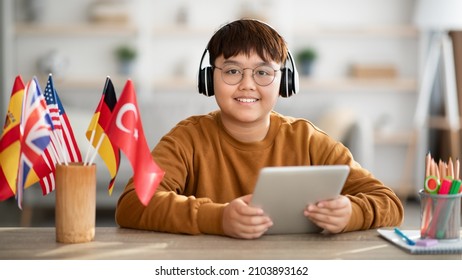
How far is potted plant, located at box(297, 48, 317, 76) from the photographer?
546 cm

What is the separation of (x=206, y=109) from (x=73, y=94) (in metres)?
1.31

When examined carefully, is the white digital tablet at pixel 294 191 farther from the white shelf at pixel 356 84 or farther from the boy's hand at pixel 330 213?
the white shelf at pixel 356 84

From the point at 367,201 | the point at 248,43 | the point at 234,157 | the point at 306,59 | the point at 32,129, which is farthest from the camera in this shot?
the point at 306,59

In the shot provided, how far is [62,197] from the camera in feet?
4.00

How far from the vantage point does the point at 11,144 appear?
1250mm

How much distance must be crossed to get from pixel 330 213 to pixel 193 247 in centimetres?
25

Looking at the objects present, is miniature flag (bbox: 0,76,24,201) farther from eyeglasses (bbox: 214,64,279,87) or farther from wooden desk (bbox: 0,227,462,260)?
eyeglasses (bbox: 214,64,279,87)

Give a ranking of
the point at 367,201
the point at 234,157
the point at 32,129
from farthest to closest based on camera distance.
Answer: the point at 234,157 → the point at 367,201 → the point at 32,129

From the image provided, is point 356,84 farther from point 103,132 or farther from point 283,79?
point 103,132

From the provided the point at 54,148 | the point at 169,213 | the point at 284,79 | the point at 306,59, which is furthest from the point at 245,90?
the point at 306,59

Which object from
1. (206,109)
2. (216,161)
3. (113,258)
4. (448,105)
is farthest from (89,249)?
(448,105)

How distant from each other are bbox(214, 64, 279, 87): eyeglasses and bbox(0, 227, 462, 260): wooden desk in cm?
36

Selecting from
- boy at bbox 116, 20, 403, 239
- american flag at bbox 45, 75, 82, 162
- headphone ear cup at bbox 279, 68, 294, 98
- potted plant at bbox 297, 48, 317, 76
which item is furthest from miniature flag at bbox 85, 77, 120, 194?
potted plant at bbox 297, 48, 317, 76

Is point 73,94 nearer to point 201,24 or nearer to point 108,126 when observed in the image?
point 201,24
